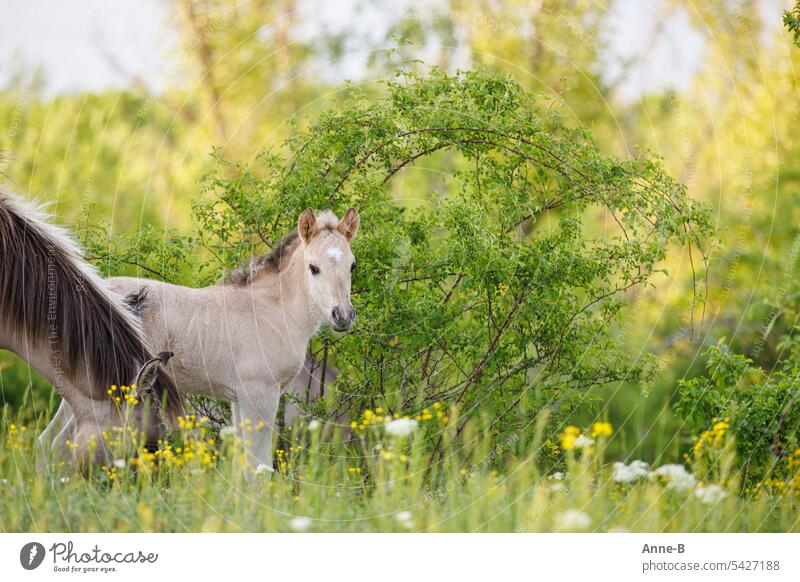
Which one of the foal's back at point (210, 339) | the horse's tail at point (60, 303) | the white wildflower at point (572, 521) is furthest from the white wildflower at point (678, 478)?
the horse's tail at point (60, 303)

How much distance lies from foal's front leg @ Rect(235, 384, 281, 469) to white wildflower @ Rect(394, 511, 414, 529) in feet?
6.29

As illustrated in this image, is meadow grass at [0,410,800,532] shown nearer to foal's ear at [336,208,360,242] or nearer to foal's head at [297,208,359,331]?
foal's head at [297,208,359,331]

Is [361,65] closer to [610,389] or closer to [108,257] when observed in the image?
[108,257]

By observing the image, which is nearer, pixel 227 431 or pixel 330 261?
pixel 227 431

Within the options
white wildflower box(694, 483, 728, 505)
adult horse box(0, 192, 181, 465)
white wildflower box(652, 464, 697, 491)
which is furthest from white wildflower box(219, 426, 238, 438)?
white wildflower box(694, 483, 728, 505)

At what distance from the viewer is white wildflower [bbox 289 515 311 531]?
5158 millimetres

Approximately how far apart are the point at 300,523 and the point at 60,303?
2496 millimetres

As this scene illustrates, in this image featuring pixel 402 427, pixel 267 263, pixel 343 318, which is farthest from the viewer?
pixel 267 263

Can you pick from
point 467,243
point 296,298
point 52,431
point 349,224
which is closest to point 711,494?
point 467,243

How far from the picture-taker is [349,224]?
716 cm

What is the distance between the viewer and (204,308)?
7371mm

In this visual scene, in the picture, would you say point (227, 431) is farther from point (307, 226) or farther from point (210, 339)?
point (307, 226)
